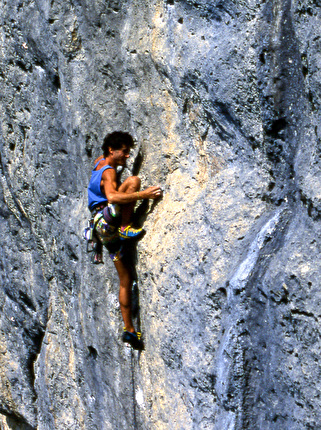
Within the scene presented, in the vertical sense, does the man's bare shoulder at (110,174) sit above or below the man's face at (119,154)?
below

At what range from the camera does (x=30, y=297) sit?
634 centimetres

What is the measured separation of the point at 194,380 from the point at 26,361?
339 centimetres

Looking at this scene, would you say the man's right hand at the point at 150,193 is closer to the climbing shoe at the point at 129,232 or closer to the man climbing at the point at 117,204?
the man climbing at the point at 117,204

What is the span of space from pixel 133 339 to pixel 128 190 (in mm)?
1113

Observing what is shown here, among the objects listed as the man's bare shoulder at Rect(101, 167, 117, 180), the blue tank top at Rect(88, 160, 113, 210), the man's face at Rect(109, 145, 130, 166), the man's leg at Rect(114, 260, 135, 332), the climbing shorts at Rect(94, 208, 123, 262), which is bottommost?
the man's leg at Rect(114, 260, 135, 332)

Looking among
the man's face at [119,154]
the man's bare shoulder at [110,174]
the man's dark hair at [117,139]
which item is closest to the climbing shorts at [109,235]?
the man's bare shoulder at [110,174]

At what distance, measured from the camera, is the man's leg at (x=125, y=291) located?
4555 millimetres

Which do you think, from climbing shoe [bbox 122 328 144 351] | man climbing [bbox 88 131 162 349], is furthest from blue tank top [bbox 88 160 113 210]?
climbing shoe [bbox 122 328 144 351]

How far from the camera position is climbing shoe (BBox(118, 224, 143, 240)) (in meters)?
4.42

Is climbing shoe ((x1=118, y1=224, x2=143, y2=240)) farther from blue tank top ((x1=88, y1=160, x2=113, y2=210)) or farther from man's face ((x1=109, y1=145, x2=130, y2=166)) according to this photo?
man's face ((x1=109, y1=145, x2=130, y2=166))

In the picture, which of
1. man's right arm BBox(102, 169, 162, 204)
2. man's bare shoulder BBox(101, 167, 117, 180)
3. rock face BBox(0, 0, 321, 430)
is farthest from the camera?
man's bare shoulder BBox(101, 167, 117, 180)

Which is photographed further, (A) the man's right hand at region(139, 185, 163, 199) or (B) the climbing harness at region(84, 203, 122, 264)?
(B) the climbing harness at region(84, 203, 122, 264)

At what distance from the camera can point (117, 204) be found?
14.2 ft

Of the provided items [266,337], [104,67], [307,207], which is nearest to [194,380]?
[266,337]
